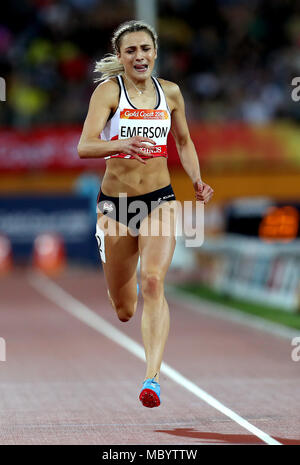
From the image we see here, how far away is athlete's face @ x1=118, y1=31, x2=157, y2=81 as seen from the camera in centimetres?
818

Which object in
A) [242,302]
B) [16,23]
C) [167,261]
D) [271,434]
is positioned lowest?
[242,302]

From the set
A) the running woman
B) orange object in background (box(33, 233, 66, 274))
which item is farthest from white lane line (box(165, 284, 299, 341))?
orange object in background (box(33, 233, 66, 274))

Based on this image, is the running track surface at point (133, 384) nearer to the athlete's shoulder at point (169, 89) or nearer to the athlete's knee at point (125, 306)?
the athlete's knee at point (125, 306)

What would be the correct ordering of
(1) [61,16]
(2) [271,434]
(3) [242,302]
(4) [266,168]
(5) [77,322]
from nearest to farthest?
(2) [271,434], (5) [77,322], (3) [242,302], (4) [266,168], (1) [61,16]

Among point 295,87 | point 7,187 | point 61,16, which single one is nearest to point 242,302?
point 295,87

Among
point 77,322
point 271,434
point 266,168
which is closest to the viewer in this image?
point 271,434

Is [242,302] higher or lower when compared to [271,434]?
lower

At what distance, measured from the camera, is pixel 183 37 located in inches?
1359

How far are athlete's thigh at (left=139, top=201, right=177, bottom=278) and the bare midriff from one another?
18 centimetres

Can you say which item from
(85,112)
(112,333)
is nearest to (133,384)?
(112,333)

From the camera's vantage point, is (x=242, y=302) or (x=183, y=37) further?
(x=183, y=37)

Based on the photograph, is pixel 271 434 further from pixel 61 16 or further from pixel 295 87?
pixel 61 16

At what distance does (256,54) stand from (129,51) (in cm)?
2540
